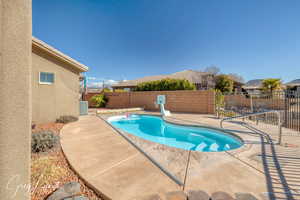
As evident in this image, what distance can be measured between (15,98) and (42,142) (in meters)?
3.06

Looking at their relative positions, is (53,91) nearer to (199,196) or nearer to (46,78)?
(46,78)

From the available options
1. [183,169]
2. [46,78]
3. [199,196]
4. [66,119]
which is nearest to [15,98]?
[199,196]

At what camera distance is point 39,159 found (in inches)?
122

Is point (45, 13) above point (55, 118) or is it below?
above

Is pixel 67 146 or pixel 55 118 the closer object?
pixel 67 146

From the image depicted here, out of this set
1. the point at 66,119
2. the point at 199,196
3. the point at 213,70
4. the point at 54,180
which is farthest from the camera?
the point at 213,70

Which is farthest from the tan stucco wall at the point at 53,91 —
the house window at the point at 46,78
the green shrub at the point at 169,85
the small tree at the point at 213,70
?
the small tree at the point at 213,70

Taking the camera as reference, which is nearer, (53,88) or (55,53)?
(55,53)

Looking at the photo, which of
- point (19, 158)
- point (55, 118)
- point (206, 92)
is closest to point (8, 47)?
point (19, 158)

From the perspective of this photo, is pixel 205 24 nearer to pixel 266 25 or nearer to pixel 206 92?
pixel 266 25

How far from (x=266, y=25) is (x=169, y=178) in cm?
1494

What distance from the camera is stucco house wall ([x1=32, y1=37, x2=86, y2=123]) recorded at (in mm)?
6316

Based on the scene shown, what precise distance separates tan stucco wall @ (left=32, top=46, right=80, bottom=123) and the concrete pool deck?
3944 mm

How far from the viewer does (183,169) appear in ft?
9.25
